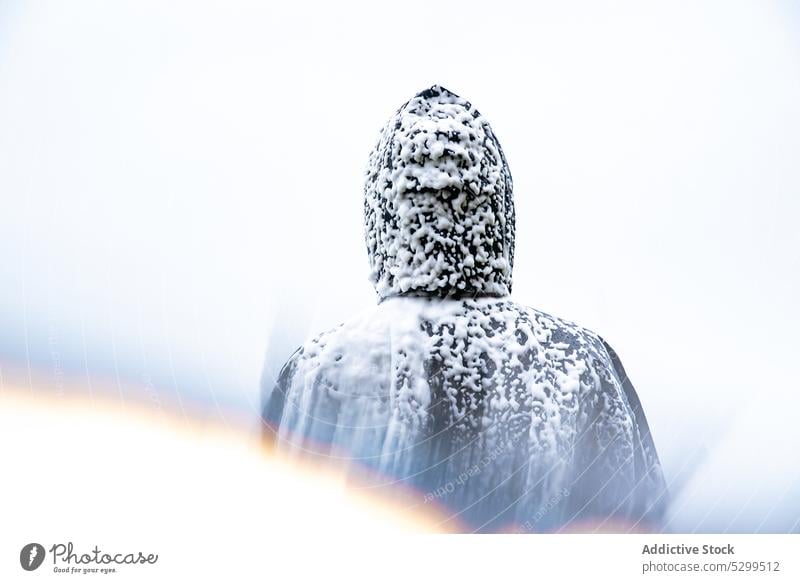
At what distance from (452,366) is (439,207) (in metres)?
0.34

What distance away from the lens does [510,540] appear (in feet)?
7.32

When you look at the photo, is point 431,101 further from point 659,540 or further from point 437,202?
point 659,540

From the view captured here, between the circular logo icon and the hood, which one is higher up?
the hood

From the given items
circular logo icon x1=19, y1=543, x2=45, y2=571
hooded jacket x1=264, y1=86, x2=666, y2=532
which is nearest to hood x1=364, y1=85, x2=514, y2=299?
hooded jacket x1=264, y1=86, x2=666, y2=532

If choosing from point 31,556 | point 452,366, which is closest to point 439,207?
point 452,366

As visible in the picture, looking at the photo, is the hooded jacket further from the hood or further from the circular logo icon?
→ the circular logo icon

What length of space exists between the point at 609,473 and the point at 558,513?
0.55 ft

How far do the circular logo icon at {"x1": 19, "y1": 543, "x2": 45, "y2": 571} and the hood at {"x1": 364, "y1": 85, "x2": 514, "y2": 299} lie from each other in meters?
1.03

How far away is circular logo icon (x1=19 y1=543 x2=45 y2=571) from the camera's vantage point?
2266 millimetres

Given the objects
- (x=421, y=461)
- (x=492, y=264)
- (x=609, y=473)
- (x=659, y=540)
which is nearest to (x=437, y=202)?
(x=492, y=264)

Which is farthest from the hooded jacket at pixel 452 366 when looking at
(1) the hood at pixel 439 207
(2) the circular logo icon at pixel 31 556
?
(2) the circular logo icon at pixel 31 556

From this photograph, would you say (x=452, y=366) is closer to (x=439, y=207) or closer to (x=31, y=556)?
(x=439, y=207)

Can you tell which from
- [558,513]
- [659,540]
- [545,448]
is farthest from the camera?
[659,540]

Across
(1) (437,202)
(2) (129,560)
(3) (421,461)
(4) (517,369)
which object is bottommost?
(2) (129,560)
